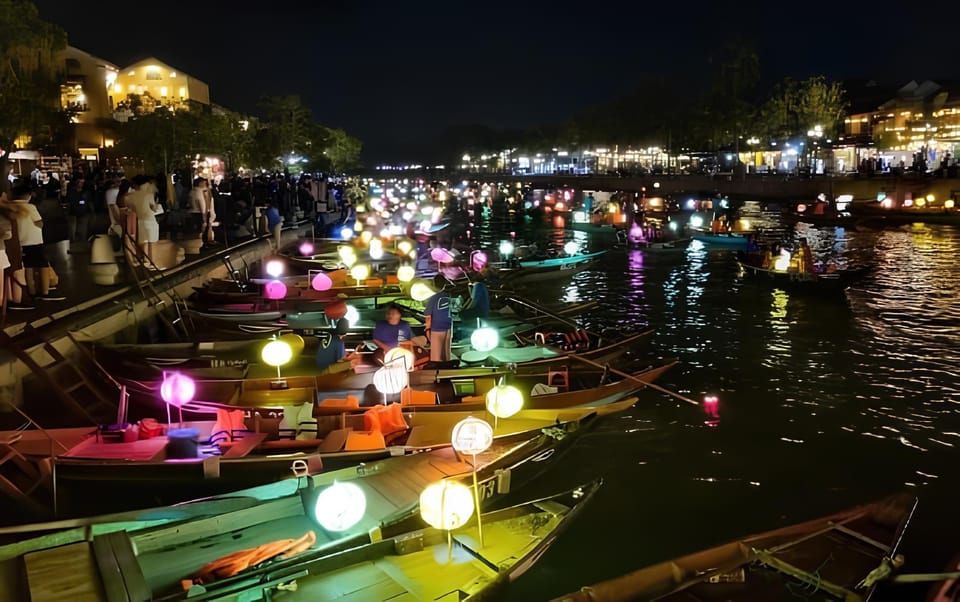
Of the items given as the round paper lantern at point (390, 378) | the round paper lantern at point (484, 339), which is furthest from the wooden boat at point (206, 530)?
the round paper lantern at point (484, 339)

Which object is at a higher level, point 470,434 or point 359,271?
point 359,271

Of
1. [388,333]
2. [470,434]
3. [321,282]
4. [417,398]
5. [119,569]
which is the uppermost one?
[321,282]

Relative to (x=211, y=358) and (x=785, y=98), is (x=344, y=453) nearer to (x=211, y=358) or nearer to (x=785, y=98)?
(x=211, y=358)

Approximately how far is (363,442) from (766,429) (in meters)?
7.55

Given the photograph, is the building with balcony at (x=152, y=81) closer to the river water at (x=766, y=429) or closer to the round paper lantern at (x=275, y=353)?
the river water at (x=766, y=429)

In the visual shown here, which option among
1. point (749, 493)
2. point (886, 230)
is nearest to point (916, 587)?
point (749, 493)

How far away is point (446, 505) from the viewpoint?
685 cm

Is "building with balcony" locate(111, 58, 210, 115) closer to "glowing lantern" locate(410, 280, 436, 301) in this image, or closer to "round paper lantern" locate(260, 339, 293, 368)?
"glowing lantern" locate(410, 280, 436, 301)

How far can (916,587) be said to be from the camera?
725 cm

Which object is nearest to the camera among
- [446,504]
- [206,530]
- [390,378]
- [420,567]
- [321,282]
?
[446,504]

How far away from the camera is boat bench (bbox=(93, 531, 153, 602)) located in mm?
5562

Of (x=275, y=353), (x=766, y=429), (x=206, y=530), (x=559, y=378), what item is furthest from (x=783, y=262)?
(x=206, y=530)

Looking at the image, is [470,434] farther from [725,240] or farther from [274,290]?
[725,240]

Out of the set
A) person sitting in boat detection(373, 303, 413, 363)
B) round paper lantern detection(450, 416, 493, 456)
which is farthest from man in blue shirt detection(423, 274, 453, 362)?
round paper lantern detection(450, 416, 493, 456)
